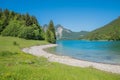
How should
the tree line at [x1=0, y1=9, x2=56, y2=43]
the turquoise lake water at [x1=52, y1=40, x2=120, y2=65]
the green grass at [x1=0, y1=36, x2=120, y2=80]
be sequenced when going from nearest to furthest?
1. the green grass at [x1=0, y1=36, x2=120, y2=80]
2. the turquoise lake water at [x1=52, y1=40, x2=120, y2=65]
3. the tree line at [x1=0, y1=9, x2=56, y2=43]

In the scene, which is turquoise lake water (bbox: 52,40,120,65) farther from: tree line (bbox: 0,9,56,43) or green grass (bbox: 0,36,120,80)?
tree line (bbox: 0,9,56,43)

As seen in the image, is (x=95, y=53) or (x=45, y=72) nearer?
(x=45, y=72)

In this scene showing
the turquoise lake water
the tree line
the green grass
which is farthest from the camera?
the tree line

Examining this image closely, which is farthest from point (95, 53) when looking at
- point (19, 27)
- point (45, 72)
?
point (19, 27)

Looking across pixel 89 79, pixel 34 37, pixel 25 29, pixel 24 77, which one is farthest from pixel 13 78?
pixel 34 37

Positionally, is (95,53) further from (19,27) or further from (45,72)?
(19,27)

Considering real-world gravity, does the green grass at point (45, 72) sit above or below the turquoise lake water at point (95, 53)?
above

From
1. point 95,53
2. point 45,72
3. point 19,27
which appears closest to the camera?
point 45,72

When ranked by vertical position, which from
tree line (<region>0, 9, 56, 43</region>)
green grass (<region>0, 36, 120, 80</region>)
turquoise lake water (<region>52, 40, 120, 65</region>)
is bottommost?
turquoise lake water (<region>52, 40, 120, 65</region>)

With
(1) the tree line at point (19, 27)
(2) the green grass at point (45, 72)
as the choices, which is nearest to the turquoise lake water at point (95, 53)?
(2) the green grass at point (45, 72)

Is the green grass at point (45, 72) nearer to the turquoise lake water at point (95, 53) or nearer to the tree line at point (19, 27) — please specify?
the turquoise lake water at point (95, 53)

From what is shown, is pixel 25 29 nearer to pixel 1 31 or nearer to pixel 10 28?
pixel 10 28

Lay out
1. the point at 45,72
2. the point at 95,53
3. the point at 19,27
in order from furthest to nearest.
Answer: the point at 19,27, the point at 95,53, the point at 45,72

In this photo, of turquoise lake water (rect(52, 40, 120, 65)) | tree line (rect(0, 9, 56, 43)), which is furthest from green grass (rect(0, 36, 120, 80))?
tree line (rect(0, 9, 56, 43))
